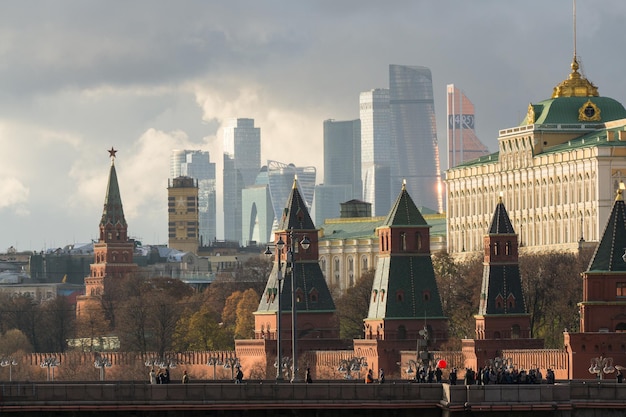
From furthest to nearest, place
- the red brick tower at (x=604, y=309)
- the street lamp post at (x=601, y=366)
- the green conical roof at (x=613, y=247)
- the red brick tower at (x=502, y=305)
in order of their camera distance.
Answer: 1. the red brick tower at (x=502, y=305)
2. the green conical roof at (x=613, y=247)
3. the red brick tower at (x=604, y=309)
4. the street lamp post at (x=601, y=366)

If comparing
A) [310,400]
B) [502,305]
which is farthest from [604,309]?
[310,400]

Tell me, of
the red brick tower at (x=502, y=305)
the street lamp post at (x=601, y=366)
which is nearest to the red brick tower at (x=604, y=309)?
the street lamp post at (x=601, y=366)

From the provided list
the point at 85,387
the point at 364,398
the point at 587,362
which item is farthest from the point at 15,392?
the point at 587,362

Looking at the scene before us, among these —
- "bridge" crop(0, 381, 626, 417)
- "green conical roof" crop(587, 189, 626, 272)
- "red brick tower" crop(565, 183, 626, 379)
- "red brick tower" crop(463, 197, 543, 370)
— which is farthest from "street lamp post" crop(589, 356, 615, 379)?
"bridge" crop(0, 381, 626, 417)

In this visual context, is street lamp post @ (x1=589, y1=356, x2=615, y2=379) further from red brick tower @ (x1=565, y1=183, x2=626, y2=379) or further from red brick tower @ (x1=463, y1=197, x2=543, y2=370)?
red brick tower @ (x1=463, y1=197, x2=543, y2=370)

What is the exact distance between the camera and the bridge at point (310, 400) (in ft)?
352

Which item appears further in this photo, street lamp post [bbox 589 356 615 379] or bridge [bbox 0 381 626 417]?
street lamp post [bbox 589 356 615 379]

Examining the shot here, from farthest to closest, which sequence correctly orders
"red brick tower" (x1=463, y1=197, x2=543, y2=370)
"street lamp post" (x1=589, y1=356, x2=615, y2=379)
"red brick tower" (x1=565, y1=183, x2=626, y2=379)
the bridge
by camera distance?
"red brick tower" (x1=463, y1=197, x2=543, y2=370) < "red brick tower" (x1=565, y1=183, x2=626, y2=379) < "street lamp post" (x1=589, y1=356, x2=615, y2=379) < the bridge

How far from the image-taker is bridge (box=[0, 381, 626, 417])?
352 feet

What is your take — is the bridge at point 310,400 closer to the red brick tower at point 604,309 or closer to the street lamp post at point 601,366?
the street lamp post at point 601,366

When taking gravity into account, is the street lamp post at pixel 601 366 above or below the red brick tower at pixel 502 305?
A: below

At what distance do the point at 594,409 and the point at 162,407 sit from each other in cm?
1516

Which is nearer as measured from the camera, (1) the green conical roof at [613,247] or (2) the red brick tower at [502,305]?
(1) the green conical roof at [613,247]

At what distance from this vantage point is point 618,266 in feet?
575
